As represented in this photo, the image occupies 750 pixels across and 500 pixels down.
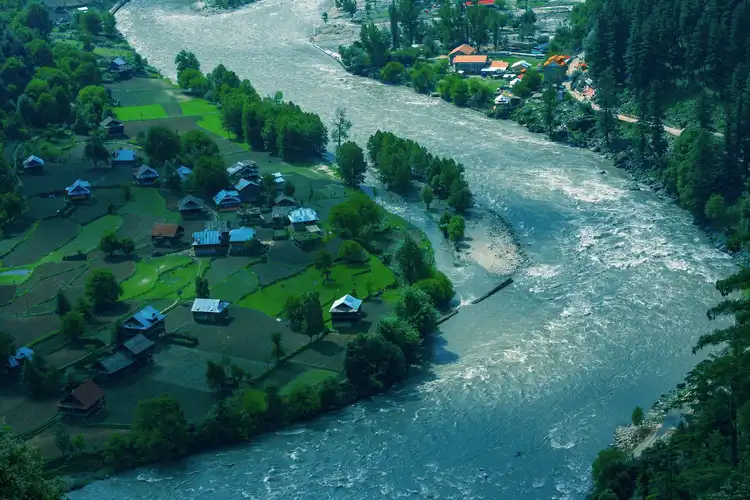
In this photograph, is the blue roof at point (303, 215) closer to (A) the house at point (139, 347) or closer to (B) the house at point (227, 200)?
(B) the house at point (227, 200)


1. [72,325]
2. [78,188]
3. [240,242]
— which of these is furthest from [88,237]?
[72,325]

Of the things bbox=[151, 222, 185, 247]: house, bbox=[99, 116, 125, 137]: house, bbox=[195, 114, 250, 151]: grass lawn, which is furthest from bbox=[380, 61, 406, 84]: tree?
bbox=[151, 222, 185, 247]: house

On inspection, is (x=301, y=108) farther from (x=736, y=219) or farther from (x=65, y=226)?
(x=736, y=219)

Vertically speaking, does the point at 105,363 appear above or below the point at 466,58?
below

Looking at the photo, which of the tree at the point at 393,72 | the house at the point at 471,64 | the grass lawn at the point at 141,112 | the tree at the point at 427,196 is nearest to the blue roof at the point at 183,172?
the grass lawn at the point at 141,112

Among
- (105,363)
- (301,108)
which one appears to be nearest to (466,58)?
(301,108)

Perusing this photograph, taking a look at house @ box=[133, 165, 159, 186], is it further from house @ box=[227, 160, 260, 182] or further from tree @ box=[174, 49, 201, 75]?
tree @ box=[174, 49, 201, 75]
